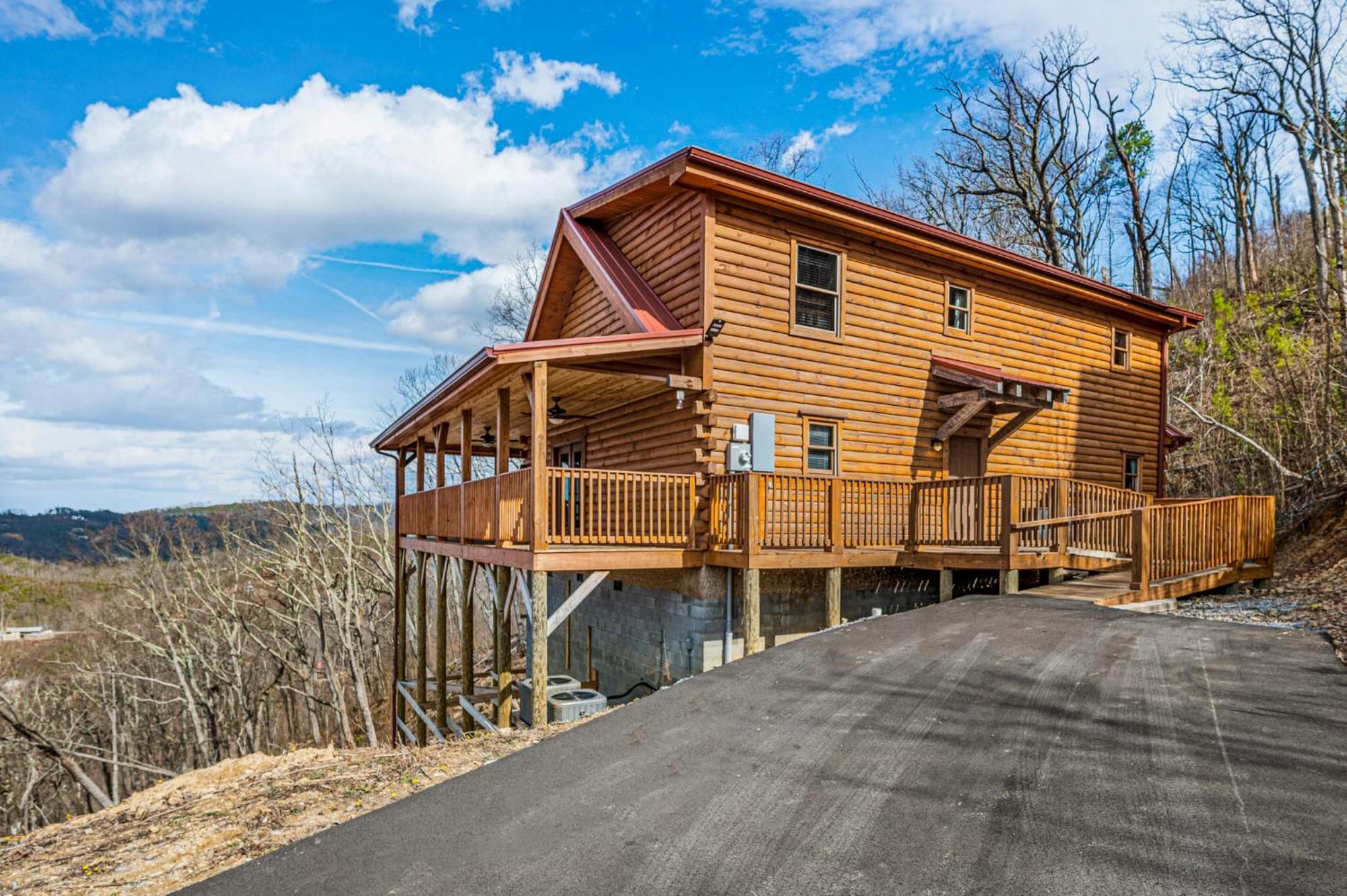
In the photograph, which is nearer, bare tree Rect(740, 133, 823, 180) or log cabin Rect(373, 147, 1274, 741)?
log cabin Rect(373, 147, 1274, 741)

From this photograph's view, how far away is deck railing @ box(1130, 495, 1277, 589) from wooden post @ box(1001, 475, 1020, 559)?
6.00 ft

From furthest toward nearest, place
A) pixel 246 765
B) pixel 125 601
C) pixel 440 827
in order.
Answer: pixel 125 601
pixel 246 765
pixel 440 827

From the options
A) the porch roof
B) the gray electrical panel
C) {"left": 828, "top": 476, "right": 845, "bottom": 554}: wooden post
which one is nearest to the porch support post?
the porch roof

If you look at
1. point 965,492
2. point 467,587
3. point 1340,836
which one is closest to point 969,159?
point 965,492

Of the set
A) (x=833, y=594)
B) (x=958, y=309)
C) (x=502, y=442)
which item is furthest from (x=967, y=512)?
(x=502, y=442)

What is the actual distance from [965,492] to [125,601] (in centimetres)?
3060

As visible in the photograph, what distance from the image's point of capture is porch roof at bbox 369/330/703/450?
1062cm

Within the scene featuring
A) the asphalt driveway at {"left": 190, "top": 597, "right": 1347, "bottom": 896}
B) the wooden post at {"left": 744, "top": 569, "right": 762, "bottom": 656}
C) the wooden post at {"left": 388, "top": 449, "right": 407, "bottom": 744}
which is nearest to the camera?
the asphalt driveway at {"left": 190, "top": 597, "right": 1347, "bottom": 896}

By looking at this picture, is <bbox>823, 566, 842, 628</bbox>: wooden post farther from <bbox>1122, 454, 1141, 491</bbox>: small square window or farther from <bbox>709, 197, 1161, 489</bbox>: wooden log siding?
<bbox>1122, 454, 1141, 491</bbox>: small square window

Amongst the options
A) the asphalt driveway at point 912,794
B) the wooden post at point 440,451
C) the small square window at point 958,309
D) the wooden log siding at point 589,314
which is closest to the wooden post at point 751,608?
the asphalt driveway at point 912,794

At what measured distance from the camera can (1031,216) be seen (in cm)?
3259

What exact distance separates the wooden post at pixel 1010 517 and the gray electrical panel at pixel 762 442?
3.16 metres

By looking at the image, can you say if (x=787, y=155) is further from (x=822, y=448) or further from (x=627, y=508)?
(x=627, y=508)

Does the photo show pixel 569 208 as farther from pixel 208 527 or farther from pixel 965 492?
pixel 208 527
